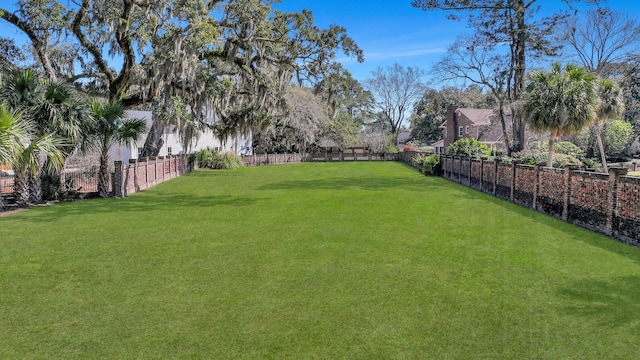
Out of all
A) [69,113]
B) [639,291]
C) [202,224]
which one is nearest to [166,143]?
[69,113]

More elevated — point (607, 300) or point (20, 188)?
point (20, 188)

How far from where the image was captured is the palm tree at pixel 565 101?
15.3 m

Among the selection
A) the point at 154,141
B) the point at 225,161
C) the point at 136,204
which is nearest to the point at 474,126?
the point at 225,161

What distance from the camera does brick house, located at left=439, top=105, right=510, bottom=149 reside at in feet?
141

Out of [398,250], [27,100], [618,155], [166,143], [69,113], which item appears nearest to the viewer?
[398,250]

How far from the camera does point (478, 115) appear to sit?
4562cm

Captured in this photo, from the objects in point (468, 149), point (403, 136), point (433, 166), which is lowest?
point (433, 166)

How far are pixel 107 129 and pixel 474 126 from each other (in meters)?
38.3

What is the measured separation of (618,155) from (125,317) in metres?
48.7

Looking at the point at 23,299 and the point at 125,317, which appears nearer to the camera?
the point at 125,317

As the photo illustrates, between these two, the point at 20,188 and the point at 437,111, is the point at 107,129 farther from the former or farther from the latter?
the point at 437,111

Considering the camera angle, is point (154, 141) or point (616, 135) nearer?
point (154, 141)

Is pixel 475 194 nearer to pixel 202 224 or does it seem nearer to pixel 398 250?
pixel 398 250

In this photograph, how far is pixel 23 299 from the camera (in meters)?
5.19
